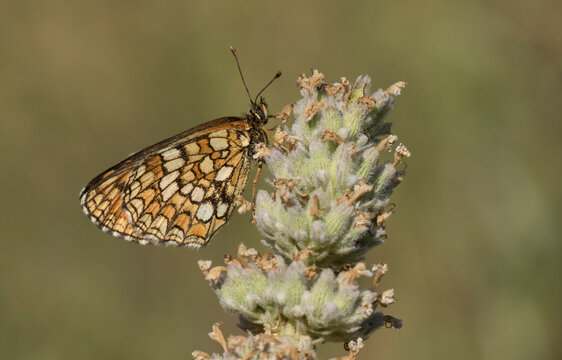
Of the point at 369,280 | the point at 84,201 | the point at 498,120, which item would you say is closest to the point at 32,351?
the point at 84,201

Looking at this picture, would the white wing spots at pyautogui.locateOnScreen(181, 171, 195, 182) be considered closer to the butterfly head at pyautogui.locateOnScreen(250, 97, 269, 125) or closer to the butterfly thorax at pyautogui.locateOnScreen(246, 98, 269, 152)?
the butterfly thorax at pyautogui.locateOnScreen(246, 98, 269, 152)

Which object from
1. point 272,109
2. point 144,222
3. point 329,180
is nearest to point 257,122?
point 144,222

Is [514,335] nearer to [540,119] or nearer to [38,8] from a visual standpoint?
[540,119]

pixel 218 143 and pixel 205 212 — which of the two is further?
pixel 218 143

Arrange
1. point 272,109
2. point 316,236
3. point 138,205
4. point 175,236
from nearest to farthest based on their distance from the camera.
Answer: point 316,236 → point 175,236 → point 138,205 → point 272,109

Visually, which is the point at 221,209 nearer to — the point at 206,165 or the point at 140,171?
the point at 206,165

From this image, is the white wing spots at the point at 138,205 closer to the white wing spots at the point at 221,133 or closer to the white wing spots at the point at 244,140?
the white wing spots at the point at 221,133

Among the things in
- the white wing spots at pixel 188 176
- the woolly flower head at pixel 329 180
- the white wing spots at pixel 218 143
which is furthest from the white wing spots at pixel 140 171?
the woolly flower head at pixel 329 180
